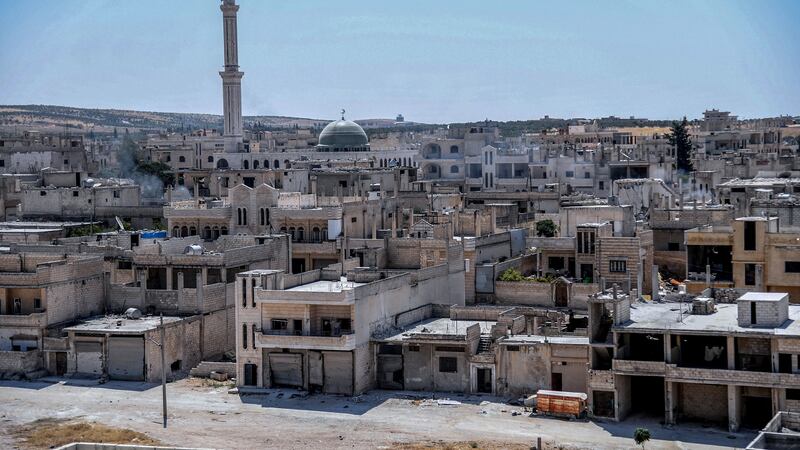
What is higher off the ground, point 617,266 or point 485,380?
point 617,266

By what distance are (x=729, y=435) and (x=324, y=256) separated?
24254 millimetres

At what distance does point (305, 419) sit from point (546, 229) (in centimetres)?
2495

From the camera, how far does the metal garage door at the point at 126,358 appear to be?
150 feet

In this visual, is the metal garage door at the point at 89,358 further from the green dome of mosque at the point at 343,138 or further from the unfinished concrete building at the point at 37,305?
the green dome of mosque at the point at 343,138

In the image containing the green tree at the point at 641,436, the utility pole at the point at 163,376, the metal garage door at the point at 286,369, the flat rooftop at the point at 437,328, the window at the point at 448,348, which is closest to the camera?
the green tree at the point at 641,436

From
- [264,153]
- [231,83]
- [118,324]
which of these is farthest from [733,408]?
[231,83]

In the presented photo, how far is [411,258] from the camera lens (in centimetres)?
5222

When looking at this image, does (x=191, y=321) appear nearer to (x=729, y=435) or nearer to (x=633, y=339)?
(x=633, y=339)

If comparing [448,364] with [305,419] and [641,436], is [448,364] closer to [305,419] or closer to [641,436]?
[305,419]

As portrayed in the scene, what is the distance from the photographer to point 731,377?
122ft

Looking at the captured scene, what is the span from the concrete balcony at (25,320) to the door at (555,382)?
57.9ft

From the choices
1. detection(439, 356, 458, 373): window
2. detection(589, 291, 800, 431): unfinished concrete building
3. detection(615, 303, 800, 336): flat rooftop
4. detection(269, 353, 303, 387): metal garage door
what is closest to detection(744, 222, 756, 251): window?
detection(615, 303, 800, 336): flat rooftop

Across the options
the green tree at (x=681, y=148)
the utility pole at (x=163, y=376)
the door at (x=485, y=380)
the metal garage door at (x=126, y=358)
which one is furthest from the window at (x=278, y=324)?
the green tree at (x=681, y=148)

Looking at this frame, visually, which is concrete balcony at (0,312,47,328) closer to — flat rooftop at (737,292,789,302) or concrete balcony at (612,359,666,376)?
concrete balcony at (612,359,666,376)
